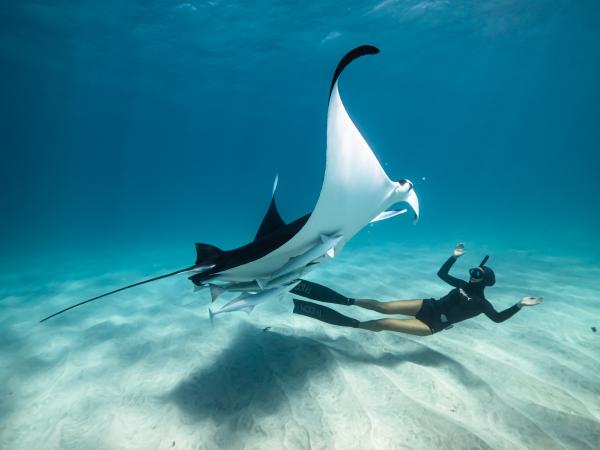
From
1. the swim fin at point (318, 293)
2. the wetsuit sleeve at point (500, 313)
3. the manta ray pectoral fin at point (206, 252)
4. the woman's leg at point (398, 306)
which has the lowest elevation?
the wetsuit sleeve at point (500, 313)

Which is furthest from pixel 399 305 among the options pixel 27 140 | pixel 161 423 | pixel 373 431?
pixel 27 140

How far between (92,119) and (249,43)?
36793 mm

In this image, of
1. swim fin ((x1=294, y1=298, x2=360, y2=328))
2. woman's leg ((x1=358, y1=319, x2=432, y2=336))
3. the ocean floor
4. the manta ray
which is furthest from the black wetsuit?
the manta ray

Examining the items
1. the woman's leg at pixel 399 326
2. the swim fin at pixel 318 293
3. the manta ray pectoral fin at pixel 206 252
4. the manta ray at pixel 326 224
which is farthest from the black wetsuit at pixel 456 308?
the manta ray pectoral fin at pixel 206 252

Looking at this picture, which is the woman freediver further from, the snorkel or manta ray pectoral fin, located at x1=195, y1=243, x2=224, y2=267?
manta ray pectoral fin, located at x1=195, y1=243, x2=224, y2=267

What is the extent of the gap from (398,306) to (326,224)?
107 inches

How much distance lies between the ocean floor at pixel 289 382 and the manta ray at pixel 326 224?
0.97 m

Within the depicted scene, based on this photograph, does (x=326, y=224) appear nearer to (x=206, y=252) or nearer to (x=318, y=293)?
(x=206, y=252)

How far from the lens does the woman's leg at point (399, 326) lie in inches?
151

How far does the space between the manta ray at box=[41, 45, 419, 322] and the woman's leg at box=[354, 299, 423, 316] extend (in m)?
1.82

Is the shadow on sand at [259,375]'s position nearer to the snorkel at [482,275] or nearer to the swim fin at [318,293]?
the swim fin at [318,293]

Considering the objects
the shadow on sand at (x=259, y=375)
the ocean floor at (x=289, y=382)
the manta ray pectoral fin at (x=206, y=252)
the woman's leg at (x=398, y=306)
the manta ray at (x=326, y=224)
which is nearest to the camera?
the manta ray at (x=326, y=224)

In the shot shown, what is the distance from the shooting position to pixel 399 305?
436 cm

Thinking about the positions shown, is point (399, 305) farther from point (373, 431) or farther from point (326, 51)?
point (326, 51)
